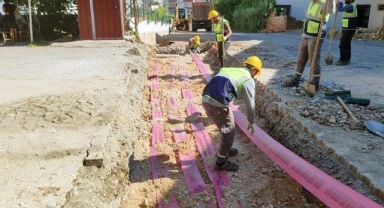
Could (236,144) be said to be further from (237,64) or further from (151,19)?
(151,19)

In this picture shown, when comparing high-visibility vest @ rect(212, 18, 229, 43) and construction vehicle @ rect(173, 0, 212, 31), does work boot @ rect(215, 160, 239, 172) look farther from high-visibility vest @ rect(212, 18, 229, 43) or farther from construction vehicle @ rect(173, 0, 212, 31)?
construction vehicle @ rect(173, 0, 212, 31)

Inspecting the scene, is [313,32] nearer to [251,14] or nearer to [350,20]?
[350,20]

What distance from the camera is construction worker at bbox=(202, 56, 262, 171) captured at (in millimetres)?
3637

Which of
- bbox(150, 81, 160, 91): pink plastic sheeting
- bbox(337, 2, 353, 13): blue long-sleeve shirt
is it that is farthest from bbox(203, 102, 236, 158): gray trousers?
bbox(337, 2, 353, 13): blue long-sleeve shirt

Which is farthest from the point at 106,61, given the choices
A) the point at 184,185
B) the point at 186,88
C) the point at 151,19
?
the point at 151,19

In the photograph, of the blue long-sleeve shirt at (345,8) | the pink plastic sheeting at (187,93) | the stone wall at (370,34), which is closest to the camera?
the pink plastic sheeting at (187,93)

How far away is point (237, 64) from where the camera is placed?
9.74 m

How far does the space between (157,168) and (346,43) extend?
628cm

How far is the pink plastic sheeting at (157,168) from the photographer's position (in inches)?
160

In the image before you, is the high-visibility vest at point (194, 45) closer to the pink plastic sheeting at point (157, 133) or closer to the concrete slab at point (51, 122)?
the concrete slab at point (51, 122)

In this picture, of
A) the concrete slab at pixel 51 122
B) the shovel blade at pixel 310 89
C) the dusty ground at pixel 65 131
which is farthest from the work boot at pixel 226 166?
the shovel blade at pixel 310 89

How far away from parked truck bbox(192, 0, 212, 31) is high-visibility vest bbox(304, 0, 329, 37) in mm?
23162

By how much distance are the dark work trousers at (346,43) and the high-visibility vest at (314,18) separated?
9.95 ft

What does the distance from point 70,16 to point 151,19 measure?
206 inches
